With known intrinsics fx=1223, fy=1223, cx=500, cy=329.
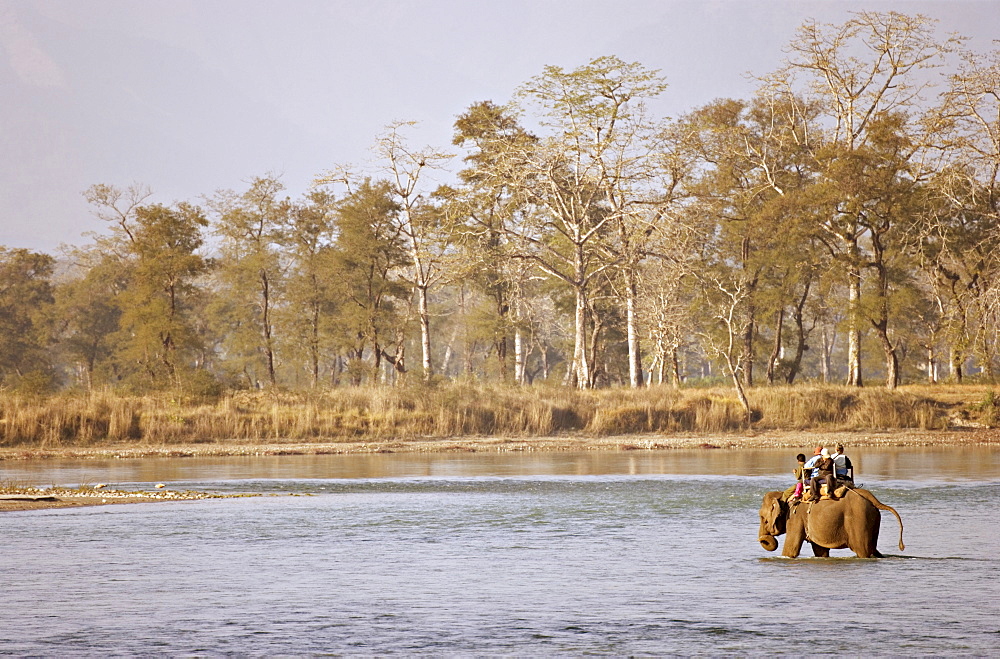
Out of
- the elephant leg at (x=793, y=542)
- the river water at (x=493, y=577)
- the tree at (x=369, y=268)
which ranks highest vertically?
the tree at (x=369, y=268)

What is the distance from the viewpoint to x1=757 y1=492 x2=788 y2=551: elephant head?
645 inches

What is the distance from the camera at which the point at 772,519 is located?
646 inches

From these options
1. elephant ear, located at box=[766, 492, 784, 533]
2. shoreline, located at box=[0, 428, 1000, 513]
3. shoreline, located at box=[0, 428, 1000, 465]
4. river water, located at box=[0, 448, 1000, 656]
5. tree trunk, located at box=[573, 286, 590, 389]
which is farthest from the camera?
tree trunk, located at box=[573, 286, 590, 389]

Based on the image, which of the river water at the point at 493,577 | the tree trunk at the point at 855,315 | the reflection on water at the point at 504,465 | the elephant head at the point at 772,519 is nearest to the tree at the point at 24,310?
the reflection on water at the point at 504,465

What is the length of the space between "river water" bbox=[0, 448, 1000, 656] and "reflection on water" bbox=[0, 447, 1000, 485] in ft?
13.7

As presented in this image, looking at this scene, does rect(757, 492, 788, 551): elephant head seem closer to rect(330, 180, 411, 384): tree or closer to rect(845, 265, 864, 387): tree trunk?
rect(845, 265, 864, 387): tree trunk

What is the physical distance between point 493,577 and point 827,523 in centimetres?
439

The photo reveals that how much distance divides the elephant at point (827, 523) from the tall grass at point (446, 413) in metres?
32.7

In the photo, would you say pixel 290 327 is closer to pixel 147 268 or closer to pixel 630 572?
pixel 147 268

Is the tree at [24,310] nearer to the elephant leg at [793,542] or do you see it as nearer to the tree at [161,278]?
the tree at [161,278]

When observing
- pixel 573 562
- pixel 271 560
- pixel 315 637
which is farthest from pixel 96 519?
pixel 315 637

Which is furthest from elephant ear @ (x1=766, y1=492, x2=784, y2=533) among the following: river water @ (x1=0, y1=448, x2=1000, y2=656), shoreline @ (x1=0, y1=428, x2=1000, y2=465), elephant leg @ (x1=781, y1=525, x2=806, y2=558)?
shoreline @ (x1=0, y1=428, x2=1000, y2=465)

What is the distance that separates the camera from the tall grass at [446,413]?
46.6 m

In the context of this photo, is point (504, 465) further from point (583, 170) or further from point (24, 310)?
point (24, 310)
